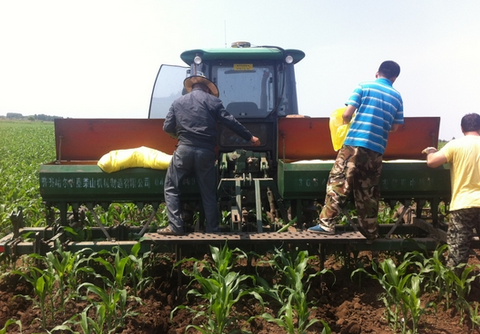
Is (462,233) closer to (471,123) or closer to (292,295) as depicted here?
(471,123)

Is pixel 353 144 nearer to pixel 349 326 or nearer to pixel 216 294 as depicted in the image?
pixel 349 326

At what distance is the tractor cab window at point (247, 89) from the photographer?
20.3 feet

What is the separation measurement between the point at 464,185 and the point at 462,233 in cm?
46

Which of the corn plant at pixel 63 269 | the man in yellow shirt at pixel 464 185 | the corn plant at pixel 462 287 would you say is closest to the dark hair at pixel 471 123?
the man in yellow shirt at pixel 464 185

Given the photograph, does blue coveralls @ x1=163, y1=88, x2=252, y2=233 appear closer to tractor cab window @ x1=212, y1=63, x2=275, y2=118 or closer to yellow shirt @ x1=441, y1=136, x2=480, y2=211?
tractor cab window @ x1=212, y1=63, x2=275, y2=118

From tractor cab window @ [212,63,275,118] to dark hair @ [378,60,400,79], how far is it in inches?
83.2

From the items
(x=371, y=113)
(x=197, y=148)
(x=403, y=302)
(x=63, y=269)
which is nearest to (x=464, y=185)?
(x=371, y=113)

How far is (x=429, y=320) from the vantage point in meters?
3.72

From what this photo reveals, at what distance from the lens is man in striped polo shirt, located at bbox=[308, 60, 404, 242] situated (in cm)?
421

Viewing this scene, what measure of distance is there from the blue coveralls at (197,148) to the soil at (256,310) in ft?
2.75

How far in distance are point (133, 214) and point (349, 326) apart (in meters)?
4.32

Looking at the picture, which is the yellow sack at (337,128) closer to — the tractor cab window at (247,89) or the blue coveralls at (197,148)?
the blue coveralls at (197,148)

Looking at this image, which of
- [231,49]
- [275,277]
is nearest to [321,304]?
[275,277]

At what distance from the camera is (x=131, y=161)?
4664 millimetres
